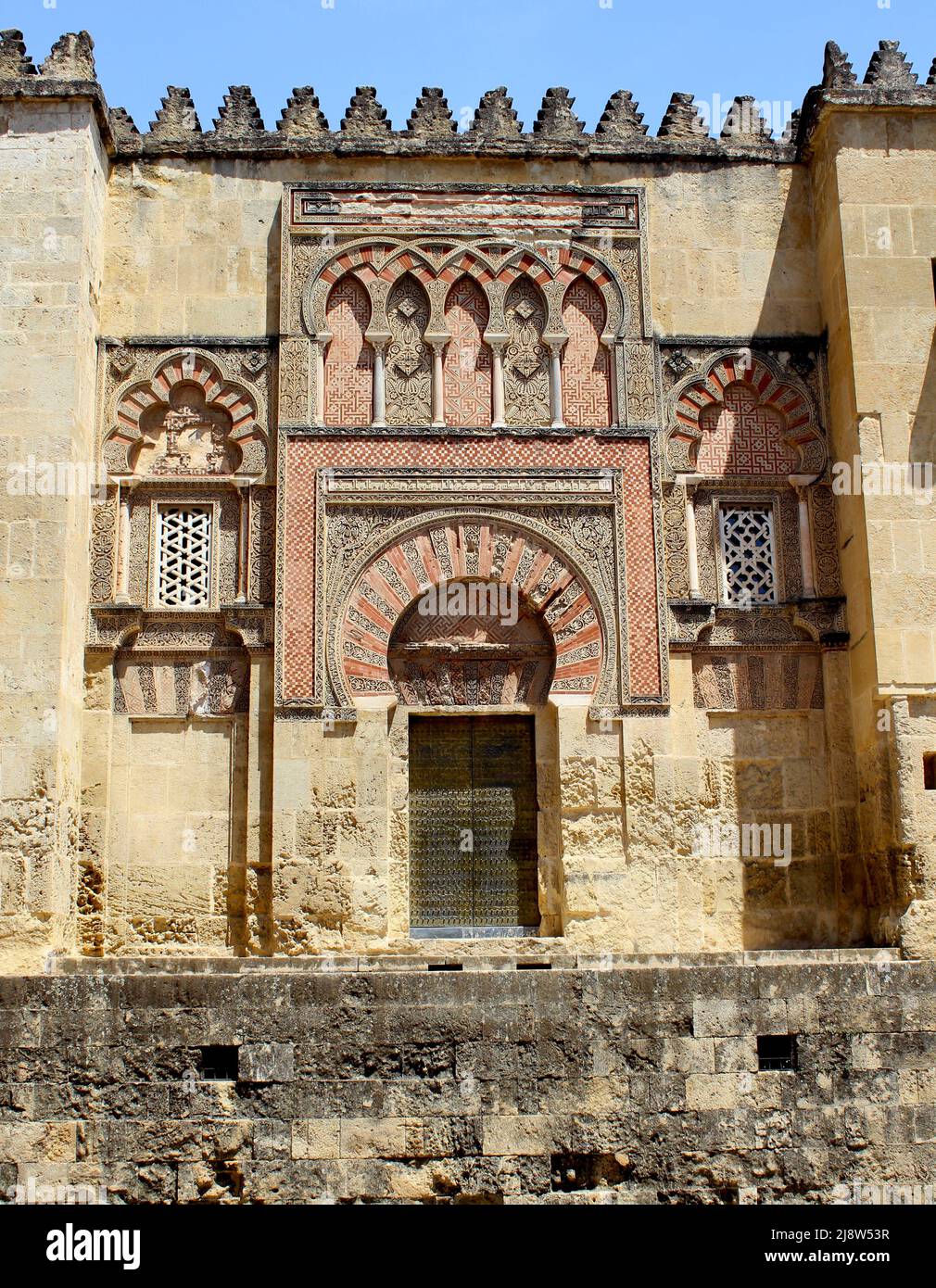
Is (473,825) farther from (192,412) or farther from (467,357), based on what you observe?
(192,412)

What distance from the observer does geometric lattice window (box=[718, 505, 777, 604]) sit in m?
9.61

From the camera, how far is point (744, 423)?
32.2 ft

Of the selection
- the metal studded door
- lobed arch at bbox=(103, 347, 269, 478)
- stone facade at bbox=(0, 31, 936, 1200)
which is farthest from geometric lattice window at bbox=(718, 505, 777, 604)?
lobed arch at bbox=(103, 347, 269, 478)

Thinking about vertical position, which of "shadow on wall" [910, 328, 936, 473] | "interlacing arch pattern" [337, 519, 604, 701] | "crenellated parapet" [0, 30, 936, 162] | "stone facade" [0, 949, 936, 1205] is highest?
"crenellated parapet" [0, 30, 936, 162]

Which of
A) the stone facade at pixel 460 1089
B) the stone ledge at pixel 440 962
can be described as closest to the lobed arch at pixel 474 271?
the stone ledge at pixel 440 962

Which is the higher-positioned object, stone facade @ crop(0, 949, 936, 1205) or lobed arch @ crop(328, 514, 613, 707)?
lobed arch @ crop(328, 514, 613, 707)

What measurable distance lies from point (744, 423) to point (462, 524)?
2.03 m

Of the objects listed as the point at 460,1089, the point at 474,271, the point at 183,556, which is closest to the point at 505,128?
the point at 474,271

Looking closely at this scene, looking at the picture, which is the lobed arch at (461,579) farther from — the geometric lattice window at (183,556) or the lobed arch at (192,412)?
the lobed arch at (192,412)

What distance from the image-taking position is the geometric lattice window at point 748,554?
961 cm

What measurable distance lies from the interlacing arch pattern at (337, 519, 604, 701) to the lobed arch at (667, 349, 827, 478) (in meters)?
1.19

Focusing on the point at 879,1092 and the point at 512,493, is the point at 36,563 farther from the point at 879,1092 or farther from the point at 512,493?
the point at 879,1092

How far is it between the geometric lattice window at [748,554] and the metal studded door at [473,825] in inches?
64.1

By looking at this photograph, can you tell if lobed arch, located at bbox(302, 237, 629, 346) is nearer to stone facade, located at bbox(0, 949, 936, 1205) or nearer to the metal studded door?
the metal studded door
